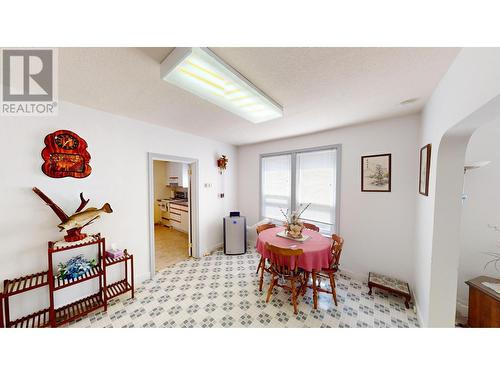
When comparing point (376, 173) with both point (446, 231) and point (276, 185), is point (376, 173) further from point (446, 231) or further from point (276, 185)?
point (276, 185)

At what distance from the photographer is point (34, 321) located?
1520mm

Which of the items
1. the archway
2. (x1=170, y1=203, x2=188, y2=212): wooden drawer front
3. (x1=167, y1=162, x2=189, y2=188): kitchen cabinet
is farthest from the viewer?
(x1=167, y1=162, x2=189, y2=188): kitchen cabinet

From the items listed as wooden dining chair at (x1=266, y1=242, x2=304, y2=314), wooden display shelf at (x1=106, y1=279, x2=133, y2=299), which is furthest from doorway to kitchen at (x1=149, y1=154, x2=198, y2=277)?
wooden dining chair at (x1=266, y1=242, x2=304, y2=314)

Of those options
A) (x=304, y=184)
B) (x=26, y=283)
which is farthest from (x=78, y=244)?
(x=304, y=184)

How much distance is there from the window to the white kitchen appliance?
2.09 ft

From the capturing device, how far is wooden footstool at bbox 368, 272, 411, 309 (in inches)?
72.5

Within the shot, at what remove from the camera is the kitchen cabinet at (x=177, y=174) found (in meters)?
4.67

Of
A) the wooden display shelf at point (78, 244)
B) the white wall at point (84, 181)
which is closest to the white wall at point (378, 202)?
the white wall at point (84, 181)

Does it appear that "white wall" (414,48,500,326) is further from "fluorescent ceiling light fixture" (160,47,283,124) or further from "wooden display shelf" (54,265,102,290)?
"wooden display shelf" (54,265,102,290)

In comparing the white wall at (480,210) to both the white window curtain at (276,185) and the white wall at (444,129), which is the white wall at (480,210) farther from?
the white window curtain at (276,185)

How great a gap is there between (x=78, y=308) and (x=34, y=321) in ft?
0.95

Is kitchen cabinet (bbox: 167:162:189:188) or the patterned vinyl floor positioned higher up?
kitchen cabinet (bbox: 167:162:189:188)

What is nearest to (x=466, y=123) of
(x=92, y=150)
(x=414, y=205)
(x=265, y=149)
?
(x=414, y=205)

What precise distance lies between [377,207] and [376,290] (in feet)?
3.63
